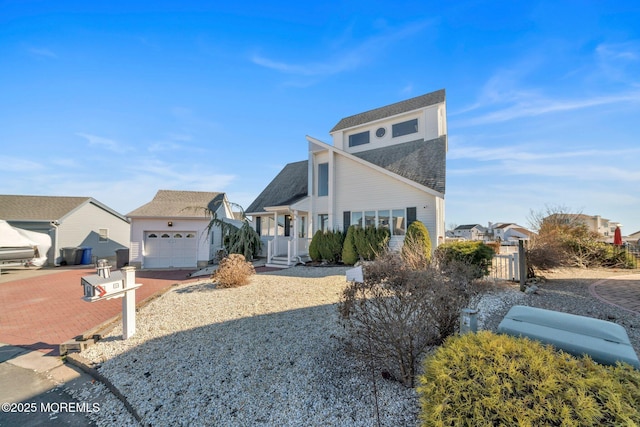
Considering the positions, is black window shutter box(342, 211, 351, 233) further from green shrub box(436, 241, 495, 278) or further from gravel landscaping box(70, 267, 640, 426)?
gravel landscaping box(70, 267, 640, 426)

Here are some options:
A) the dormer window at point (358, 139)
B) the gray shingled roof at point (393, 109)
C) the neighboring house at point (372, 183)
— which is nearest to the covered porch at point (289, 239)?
the neighboring house at point (372, 183)

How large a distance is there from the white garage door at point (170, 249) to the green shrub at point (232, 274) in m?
8.56

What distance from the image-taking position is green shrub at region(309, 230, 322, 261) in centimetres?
1423

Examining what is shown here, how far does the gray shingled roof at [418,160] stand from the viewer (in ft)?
42.4

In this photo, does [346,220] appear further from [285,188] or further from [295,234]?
[285,188]

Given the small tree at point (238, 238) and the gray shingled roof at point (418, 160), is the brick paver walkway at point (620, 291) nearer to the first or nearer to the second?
the gray shingled roof at point (418, 160)

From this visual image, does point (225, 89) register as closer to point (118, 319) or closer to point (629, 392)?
point (118, 319)

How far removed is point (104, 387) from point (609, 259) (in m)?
18.9

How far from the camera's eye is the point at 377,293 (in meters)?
3.14

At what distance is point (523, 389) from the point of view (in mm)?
1681

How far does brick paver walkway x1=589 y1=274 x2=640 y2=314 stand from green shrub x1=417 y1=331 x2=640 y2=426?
644 centimetres

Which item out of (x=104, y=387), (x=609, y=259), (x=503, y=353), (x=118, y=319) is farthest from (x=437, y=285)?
(x=609, y=259)

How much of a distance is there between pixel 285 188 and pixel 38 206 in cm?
2098

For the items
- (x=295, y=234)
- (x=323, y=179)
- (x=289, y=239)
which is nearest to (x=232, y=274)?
(x=289, y=239)
